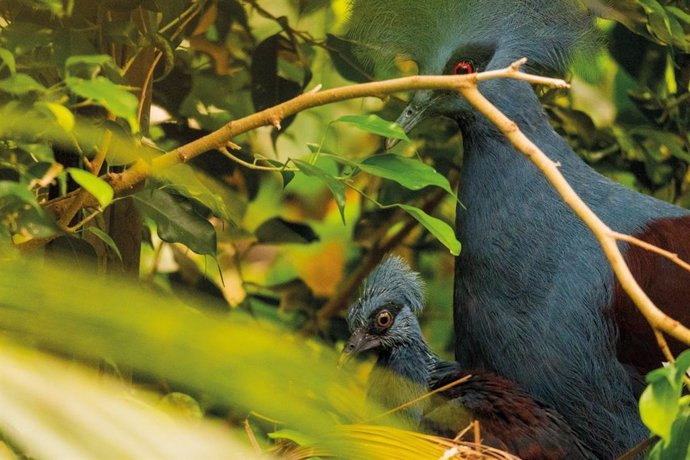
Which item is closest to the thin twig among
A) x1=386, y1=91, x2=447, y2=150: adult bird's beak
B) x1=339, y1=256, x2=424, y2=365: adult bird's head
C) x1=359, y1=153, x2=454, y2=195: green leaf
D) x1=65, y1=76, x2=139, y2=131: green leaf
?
x1=359, y1=153, x2=454, y2=195: green leaf

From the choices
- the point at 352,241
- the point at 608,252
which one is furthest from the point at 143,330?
the point at 352,241

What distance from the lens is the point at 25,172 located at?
1.21 m

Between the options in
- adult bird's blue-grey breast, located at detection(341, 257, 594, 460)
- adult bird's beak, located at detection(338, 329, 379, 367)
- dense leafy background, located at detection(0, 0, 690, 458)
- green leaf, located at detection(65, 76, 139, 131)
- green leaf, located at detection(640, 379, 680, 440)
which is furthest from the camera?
adult bird's beak, located at detection(338, 329, 379, 367)

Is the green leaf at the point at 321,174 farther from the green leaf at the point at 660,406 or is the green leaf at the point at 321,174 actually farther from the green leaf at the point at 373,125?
the green leaf at the point at 660,406

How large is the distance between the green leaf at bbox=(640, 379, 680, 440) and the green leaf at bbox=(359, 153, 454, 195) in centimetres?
53

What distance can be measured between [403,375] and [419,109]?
66 centimetres

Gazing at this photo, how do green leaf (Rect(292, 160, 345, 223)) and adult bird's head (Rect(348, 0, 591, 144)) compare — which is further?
adult bird's head (Rect(348, 0, 591, 144))

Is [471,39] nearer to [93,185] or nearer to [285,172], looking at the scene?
[285,172]

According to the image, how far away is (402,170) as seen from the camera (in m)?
1.35

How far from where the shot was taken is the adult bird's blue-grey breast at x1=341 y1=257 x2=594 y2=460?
76.6 inches

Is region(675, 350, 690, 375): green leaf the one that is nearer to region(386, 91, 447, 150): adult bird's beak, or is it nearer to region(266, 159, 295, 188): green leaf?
region(266, 159, 295, 188): green leaf

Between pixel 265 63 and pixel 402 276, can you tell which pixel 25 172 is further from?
pixel 402 276

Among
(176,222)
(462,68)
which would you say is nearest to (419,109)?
(462,68)

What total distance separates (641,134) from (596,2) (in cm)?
47
